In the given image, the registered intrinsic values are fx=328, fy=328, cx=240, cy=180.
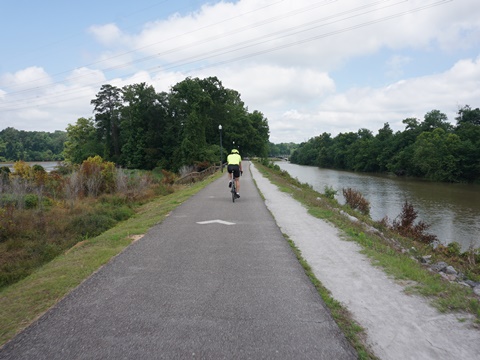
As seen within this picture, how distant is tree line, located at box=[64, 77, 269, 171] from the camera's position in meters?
54.1

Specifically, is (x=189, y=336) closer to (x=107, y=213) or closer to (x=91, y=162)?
(x=107, y=213)

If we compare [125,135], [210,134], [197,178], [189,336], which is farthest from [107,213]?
[125,135]

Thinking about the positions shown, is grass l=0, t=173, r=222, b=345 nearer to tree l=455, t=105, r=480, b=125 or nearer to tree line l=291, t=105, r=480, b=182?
tree line l=291, t=105, r=480, b=182

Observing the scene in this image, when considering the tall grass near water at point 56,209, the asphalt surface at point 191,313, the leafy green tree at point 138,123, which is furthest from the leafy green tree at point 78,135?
the asphalt surface at point 191,313

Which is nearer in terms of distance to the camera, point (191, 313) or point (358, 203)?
point (191, 313)

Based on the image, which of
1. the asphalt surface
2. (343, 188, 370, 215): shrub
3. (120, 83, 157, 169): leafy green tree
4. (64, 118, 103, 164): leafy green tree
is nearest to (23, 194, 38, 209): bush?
the asphalt surface

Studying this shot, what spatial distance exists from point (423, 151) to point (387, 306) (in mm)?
63950

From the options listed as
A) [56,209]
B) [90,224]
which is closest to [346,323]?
[90,224]

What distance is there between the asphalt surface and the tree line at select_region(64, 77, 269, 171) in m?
43.4

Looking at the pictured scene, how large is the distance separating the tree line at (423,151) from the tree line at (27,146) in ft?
319

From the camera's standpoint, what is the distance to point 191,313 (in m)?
3.60

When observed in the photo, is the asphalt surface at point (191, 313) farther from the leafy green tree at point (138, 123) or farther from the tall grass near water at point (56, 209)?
the leafy green tree at point (138, 123)

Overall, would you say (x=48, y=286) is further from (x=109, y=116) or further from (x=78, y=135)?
(x=78, y=135)

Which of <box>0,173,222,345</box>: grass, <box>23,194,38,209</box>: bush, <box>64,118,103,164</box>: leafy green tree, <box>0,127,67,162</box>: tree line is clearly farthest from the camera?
<box>0,127,67,162</box>: tree line
